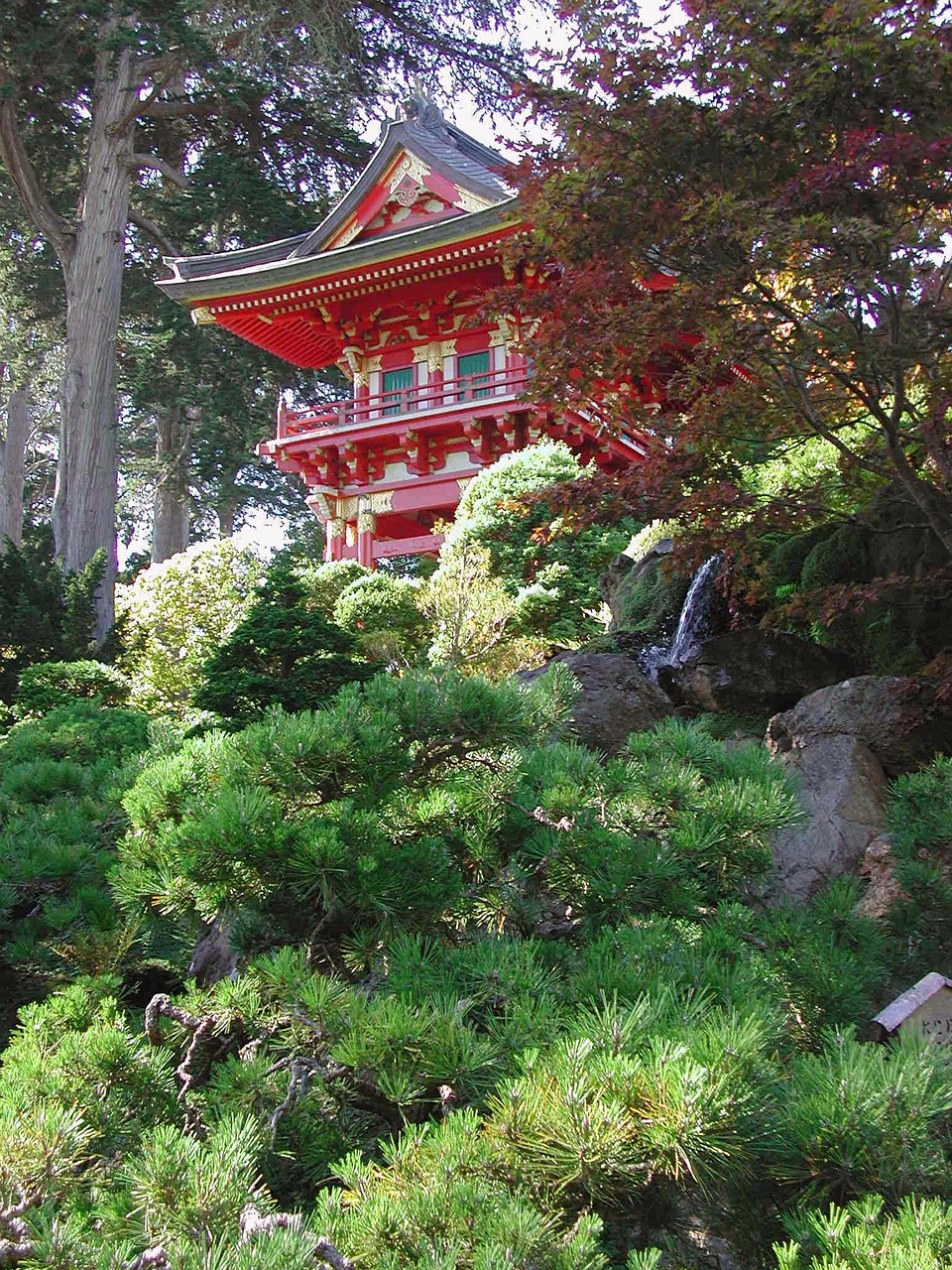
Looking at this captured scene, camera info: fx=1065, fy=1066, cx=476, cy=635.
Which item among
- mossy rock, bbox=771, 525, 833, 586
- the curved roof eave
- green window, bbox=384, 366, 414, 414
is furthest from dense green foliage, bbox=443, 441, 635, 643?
green window, bbox=384, 366, 414, 414

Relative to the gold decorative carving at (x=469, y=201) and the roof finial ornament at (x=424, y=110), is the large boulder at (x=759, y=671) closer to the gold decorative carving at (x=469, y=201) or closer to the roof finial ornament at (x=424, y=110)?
the gold decorative carving at (x=469, y=201)

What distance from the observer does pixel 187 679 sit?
36.6 ft

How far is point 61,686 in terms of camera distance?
29.2 ft

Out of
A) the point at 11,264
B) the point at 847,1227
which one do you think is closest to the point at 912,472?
the point at 847,1227

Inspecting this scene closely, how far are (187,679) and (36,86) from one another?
31.8 ft

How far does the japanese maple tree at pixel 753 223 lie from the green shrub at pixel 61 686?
555 cm

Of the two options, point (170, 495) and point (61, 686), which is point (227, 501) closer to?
point (170, 495)

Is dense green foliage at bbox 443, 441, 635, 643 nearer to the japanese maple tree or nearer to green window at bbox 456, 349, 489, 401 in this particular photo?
green window at bbox 456, 349, 489, 401

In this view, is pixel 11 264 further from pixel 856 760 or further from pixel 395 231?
pixel 856 760

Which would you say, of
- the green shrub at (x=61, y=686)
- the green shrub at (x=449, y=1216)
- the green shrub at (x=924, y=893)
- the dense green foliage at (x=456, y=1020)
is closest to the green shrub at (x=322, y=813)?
the dense green foliage at (x=456, y=1020)

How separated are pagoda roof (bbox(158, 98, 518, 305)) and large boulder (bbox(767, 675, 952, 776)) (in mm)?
9651

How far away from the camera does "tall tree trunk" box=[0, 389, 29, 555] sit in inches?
939

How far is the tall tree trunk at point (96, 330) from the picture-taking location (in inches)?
546

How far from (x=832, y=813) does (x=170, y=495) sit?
689 inches
